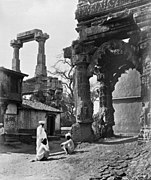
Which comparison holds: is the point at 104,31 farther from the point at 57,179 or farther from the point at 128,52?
the point at 57,179

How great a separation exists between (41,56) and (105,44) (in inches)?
1072

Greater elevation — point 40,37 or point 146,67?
point 40,37

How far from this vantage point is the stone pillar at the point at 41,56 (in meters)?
37.4

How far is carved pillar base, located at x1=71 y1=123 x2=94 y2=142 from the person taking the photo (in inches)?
480

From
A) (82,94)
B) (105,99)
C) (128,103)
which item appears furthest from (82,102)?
(128,103)

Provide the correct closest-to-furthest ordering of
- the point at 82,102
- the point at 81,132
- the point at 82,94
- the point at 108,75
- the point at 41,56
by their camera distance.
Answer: the point at 81,132
the point at 82,102
the point at 82,94
the point at 108,75
the point at 41,56

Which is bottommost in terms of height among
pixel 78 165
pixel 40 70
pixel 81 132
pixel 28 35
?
pixel 78 165

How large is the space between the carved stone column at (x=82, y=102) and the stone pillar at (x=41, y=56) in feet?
81.6

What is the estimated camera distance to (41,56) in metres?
38.5

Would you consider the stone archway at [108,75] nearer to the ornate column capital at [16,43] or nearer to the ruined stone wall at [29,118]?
the ruined stone wall at [29,118]

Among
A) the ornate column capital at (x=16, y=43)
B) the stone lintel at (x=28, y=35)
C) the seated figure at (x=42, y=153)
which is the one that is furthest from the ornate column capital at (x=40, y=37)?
the seated figure at (x=42, y=153)

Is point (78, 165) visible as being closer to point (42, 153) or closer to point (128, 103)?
point (42, 153)

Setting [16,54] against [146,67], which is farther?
[16,54]

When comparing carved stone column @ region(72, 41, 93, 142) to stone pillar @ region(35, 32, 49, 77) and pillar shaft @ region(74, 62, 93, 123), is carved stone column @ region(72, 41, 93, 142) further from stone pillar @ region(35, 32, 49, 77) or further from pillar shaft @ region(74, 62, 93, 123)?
stone pillar @ region(35, 32, 49, 77)
